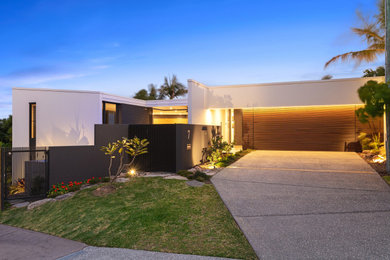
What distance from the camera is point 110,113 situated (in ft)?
42.1

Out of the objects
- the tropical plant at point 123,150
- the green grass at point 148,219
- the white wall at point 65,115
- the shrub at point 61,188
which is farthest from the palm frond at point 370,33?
the shrub at point 61,188

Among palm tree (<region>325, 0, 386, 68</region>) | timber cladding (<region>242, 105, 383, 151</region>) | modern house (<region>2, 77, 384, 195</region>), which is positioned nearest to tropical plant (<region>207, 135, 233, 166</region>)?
modern house (<region>2, 77, 384, 195</region>)

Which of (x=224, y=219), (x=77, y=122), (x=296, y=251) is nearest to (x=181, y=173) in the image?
(x=224, y=219)

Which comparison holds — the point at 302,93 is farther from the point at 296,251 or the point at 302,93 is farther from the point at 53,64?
the point at 53,64

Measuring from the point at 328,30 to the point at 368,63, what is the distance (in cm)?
296

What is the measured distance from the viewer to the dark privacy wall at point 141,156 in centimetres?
815

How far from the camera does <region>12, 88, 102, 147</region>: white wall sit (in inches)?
444

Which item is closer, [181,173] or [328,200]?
[328,200]

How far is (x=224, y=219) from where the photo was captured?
4598 millimetres

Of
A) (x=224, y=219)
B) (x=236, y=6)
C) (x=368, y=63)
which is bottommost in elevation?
(x=224, y=219)

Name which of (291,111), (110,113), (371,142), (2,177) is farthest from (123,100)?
(371,142)

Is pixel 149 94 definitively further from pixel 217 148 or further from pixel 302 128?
pixel 217 148

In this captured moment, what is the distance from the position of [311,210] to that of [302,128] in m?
10.3

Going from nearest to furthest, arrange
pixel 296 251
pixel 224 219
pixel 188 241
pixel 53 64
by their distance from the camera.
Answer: pixel 296 251 < pixel 188 241 < pixel 224 219 < pixel 53 64
